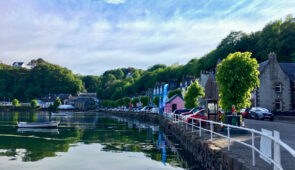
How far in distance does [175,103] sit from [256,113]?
1712cm

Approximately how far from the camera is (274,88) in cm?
5062

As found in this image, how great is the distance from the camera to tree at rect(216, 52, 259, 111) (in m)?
22.8

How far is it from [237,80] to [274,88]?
1242 inches

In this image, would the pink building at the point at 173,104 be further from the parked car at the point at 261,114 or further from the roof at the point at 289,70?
the roof at the point at 289,70

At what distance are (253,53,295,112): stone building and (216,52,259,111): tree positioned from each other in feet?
96.2

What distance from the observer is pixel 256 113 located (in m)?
39.7

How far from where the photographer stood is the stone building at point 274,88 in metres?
50.2

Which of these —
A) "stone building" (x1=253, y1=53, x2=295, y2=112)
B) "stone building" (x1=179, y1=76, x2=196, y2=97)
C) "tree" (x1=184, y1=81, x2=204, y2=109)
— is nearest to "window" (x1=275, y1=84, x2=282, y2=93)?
"stone building" (x1=253, y1=53, x2=295, y2=112)

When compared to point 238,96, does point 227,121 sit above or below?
below

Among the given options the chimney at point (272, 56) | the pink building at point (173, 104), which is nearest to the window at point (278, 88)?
the chimney at point (272, 56)

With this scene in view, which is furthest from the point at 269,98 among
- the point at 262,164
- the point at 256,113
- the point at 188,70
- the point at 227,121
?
the point at 188,70

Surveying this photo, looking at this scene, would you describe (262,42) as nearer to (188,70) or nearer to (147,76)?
(188,70)

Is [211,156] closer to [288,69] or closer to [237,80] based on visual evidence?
[237,80]

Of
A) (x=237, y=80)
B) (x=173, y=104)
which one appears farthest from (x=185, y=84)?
(x=237, y=80)
